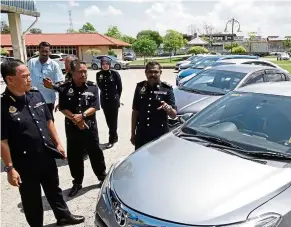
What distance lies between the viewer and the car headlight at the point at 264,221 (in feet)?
5.84

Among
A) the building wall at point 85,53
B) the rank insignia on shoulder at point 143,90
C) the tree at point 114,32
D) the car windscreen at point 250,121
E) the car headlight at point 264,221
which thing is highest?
the tree at point 114,32

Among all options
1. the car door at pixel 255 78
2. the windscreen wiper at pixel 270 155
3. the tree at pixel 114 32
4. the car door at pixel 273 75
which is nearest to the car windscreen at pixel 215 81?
the car door at pixel 255 78

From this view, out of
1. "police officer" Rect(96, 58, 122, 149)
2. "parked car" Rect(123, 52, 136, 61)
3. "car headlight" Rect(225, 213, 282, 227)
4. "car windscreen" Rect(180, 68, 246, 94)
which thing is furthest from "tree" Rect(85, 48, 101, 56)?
"car headlight" Rect(225, 213, 282, 227)

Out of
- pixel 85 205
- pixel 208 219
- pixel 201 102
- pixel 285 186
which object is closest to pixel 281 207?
pixel 285 186

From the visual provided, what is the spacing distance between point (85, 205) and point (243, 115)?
6.87ft

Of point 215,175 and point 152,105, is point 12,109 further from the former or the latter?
point 215,175

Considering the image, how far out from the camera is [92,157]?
3930 millimetres

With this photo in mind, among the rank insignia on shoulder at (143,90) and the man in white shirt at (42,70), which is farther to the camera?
the man in white shirt at (42,70)

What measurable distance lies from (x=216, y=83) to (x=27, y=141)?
452cm

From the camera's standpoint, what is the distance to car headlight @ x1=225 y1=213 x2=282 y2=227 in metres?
1.78

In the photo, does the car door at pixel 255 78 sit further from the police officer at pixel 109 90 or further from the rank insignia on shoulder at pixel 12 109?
the rank insignia on shoulder at pixel 12 109

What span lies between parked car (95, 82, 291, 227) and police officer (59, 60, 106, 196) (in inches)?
44.7

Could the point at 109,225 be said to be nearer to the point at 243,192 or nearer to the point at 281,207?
the point at 243,192

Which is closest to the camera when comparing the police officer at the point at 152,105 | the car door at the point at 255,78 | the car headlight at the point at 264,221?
the car headlight at the point at 264,221
